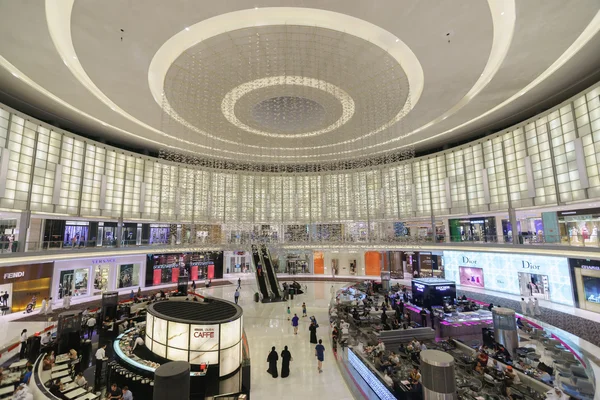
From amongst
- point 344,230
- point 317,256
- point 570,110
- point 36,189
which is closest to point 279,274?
point 317,256

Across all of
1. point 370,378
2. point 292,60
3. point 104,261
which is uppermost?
point 292,60

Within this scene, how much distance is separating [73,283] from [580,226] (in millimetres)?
30744

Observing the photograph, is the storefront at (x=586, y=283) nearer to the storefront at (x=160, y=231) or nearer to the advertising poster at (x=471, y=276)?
the advertising poster at (x=471, y=276)

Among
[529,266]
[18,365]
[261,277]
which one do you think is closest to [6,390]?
[18,365]

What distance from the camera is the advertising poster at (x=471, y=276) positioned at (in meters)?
22.1

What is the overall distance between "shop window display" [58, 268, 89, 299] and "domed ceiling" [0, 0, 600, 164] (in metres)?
10.4

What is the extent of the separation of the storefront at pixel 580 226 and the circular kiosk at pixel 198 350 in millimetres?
15482

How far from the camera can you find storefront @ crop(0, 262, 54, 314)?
15609 millimetres

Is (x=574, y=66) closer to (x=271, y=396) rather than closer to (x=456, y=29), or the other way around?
(x=456, y=29)

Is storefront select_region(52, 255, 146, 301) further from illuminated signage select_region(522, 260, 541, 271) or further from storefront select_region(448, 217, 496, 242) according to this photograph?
illuminated signage select_region(522, 260, 541, 271)

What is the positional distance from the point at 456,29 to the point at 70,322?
683 inches

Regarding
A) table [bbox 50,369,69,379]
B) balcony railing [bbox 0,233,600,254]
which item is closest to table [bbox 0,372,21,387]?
table [bbox 50,369,69,379]

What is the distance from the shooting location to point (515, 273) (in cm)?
1961

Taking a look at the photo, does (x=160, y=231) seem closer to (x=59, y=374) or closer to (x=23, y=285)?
(x=23, y=285)
